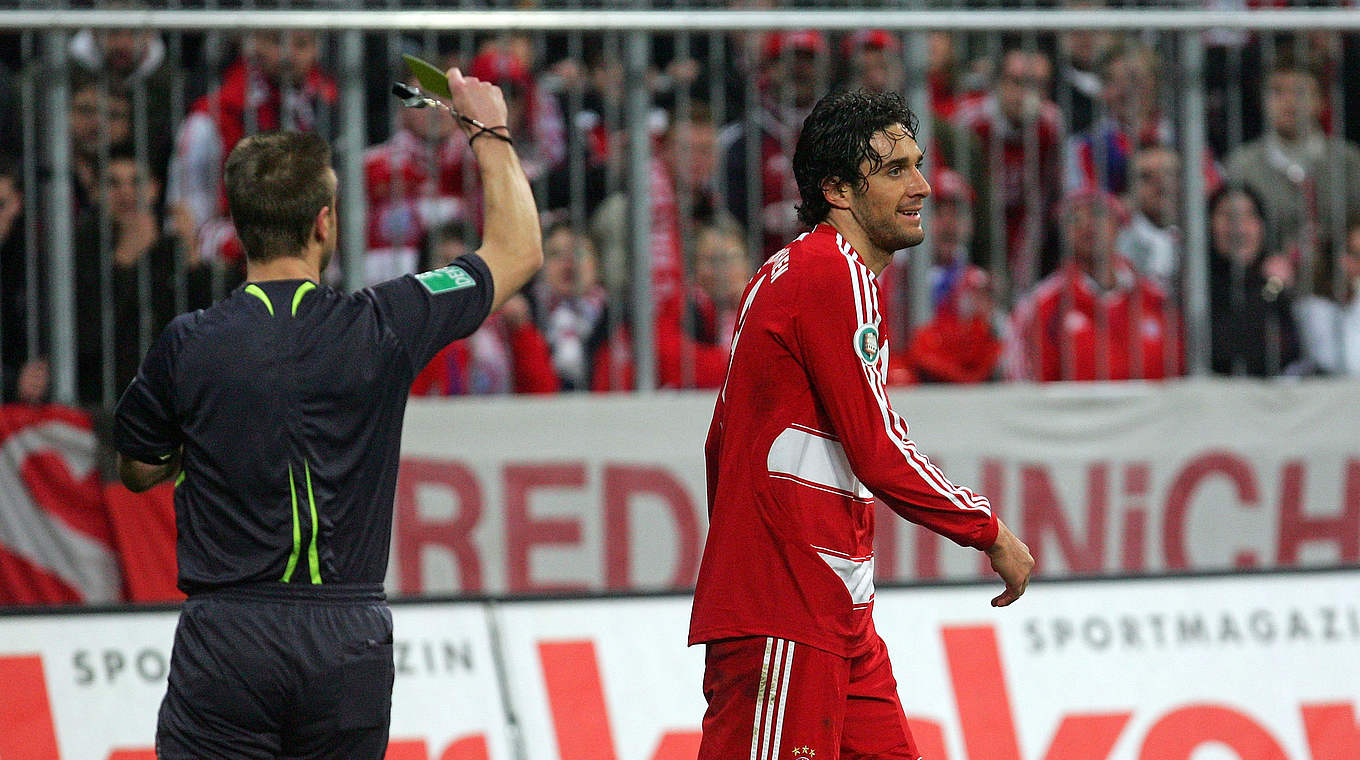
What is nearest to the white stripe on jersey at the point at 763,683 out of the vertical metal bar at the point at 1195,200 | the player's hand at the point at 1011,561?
the player's hand at the point at 1011,561

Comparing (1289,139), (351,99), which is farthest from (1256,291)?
(351,99)

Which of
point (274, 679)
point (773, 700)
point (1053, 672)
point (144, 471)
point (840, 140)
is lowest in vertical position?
point (1053, 672)

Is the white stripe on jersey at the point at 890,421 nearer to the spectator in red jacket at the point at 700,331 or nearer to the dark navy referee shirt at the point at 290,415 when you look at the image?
the dark navy referee shirt at the point at 290,415

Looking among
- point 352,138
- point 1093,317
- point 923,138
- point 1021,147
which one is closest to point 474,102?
point 352,138

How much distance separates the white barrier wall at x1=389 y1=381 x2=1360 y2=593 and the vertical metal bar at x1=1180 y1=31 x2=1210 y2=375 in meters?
0.24

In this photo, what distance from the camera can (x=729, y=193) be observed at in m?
7.24

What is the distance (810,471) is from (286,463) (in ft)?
3.72

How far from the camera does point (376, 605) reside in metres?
3.75

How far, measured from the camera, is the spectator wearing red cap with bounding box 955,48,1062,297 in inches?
290

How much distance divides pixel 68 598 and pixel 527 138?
101 inches

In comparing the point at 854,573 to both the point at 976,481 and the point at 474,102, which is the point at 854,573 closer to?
the point at 474,102

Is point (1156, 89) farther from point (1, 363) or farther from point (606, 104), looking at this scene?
point (1, 363)

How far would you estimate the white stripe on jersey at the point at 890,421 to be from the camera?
383 cm

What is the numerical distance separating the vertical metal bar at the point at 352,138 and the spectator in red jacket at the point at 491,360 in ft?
1.11
